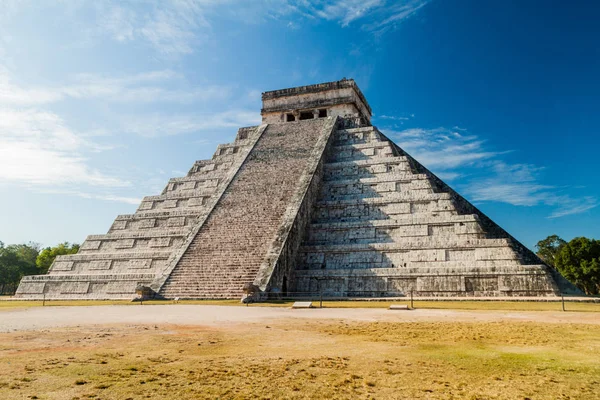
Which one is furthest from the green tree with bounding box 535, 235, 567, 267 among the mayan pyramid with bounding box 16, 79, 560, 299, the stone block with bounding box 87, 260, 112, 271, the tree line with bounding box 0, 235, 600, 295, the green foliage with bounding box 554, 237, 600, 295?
the stone block with bounding box 87, 260, 112, 271

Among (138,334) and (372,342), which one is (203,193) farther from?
(372,342)

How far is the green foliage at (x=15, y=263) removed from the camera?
41375mm

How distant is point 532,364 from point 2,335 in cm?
708

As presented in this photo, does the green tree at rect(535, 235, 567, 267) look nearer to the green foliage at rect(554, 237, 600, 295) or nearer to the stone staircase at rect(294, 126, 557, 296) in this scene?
the green foliage at rect(554, 237, 600, 295)

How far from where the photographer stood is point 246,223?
1800 centimetres

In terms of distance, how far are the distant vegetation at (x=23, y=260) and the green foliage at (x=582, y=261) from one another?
41.9 meters

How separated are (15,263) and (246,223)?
118 feet

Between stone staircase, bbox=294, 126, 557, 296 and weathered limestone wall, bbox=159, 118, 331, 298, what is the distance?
1697mm

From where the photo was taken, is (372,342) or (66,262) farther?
(66,262)

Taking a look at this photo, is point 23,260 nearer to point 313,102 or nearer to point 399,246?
point 313,102

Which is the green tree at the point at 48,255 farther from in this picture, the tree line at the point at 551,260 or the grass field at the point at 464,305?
the grass field at the point at 464,305

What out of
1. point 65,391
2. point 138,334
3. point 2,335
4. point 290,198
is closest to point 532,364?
point 65,391

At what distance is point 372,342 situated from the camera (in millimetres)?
5809

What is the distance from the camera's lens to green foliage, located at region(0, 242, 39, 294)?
1629 inches
